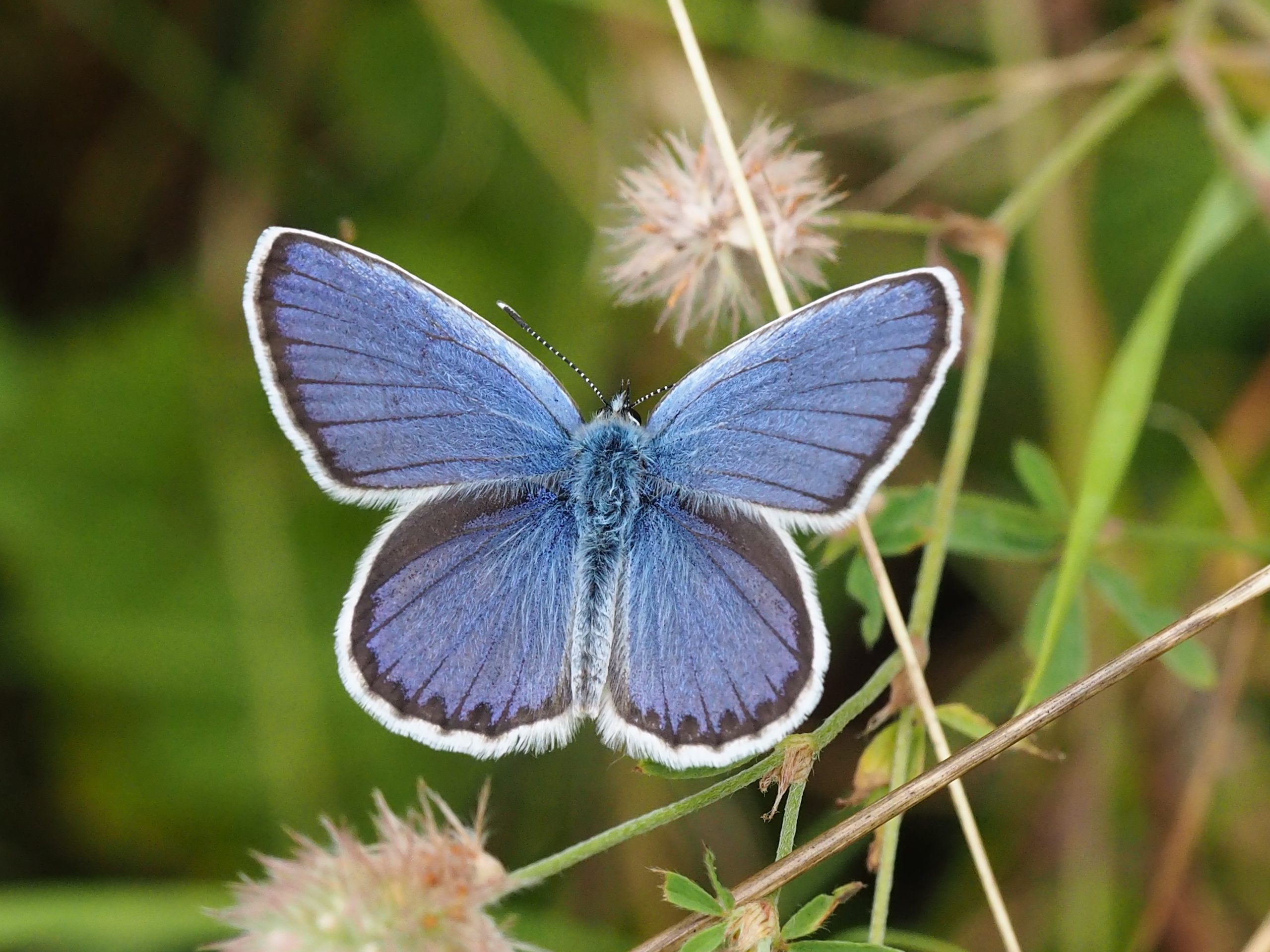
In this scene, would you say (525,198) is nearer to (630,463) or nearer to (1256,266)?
(630,463)

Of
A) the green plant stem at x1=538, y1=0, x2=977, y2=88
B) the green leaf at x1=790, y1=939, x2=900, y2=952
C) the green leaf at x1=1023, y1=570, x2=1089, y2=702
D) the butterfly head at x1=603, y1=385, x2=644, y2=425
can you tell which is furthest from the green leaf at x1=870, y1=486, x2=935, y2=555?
the green plant stem at x1=538, y1=0, x2=977, y2=88

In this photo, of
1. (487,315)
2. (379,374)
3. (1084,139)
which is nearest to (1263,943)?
(1084,139)

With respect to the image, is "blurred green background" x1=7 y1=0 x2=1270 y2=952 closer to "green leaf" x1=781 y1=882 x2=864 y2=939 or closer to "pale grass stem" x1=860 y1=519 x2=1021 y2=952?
"pale grass stem" x1=860 y1=519 x2=1021 y2=952

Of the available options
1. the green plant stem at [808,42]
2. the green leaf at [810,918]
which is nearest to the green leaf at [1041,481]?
the green leaf at [810,918]

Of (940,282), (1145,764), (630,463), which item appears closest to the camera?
(940,282)

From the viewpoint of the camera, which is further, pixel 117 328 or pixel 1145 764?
pixel 117 328

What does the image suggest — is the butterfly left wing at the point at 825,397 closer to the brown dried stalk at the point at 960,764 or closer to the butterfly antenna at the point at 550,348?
the butterfly antenna at the point at 550,348

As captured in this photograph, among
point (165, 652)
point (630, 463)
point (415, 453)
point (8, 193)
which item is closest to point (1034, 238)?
point (630, 463)
